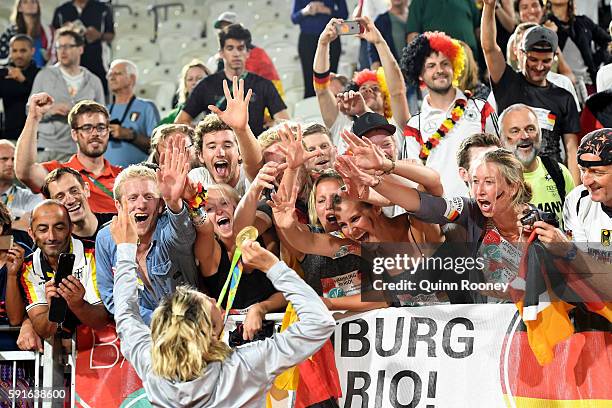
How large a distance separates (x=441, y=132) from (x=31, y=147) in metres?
2.82

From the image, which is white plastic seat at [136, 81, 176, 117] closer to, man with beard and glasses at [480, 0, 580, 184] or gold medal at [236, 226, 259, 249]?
man with beard and glasses at [480, 0, 580, 184]

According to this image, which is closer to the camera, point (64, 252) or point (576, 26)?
point (64, 252)

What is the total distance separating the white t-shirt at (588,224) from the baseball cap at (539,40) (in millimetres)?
1441

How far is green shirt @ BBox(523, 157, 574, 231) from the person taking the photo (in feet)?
22.1

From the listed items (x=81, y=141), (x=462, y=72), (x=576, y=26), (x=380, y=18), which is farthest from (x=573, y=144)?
(x=81, y=141)

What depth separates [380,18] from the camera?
9.51 meters

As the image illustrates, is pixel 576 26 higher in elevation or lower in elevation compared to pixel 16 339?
higher

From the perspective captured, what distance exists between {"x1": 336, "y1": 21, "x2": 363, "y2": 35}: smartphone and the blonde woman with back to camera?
11.5 feet

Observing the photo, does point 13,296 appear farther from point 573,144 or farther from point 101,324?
point 573,144

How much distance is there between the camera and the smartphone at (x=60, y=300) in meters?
5.86

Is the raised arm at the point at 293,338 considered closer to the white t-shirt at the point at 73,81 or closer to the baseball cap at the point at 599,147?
the baseball cap at the point at 599,147

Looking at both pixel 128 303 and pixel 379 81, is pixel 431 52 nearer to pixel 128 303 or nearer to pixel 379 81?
pixel 379 81

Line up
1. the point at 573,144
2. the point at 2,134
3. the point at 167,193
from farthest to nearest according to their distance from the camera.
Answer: the point at 2,134 → the point at 573,144 → the point at 167,193

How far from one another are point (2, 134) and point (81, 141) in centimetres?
208
